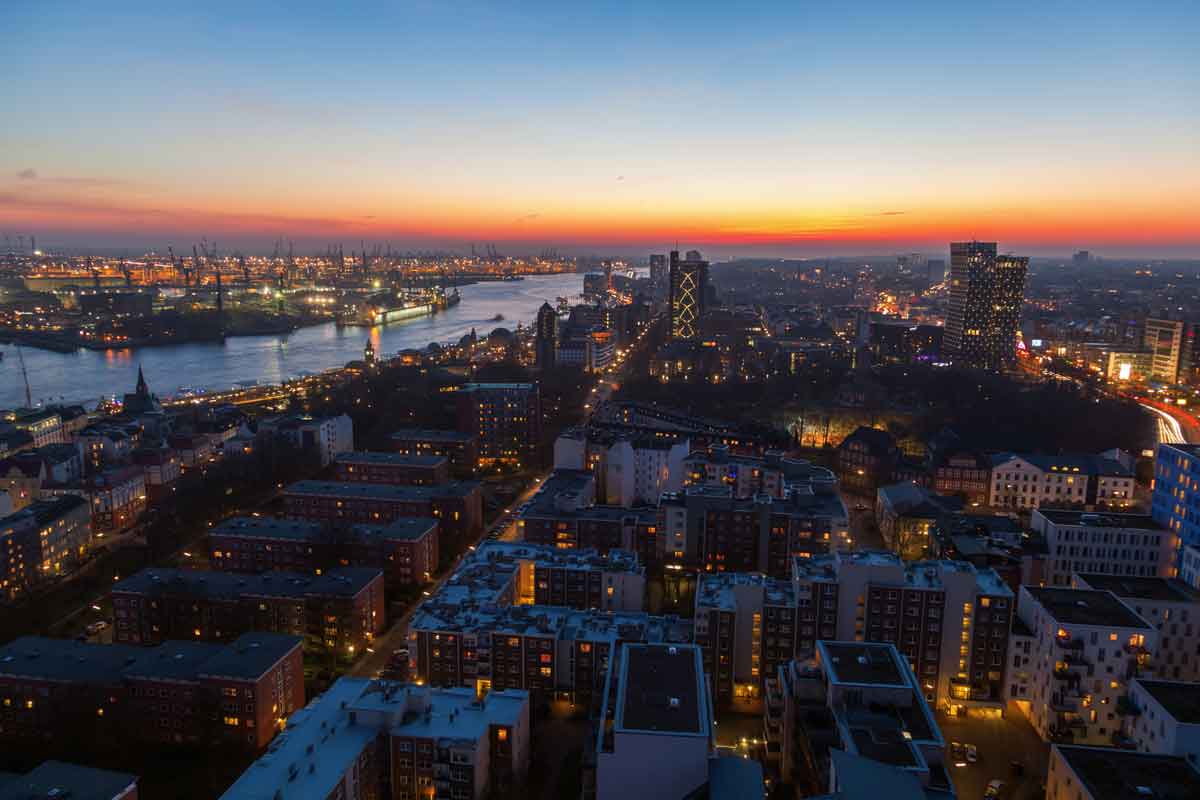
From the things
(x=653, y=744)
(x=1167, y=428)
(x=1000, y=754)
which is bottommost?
(x=1000, y=754)

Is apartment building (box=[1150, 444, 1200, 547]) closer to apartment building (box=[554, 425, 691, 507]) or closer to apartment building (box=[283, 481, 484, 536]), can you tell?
apartment building (box=[554, 425, 691, 507])

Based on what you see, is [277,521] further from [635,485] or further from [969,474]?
[969,474]

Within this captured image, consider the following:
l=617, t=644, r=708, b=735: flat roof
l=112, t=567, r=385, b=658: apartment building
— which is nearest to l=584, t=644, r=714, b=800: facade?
l=617, t=644, r=708, b=735: flat roof

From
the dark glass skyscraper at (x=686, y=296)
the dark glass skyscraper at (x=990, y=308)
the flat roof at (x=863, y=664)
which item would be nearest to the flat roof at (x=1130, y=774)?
the flat roof at (x=863, y=664)

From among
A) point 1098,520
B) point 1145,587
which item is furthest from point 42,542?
point 1098,520

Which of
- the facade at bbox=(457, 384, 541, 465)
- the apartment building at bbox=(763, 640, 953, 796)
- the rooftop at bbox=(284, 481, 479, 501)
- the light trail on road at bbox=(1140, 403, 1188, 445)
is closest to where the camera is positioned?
the apartment building at bbox=(763, 640, 953, 796)

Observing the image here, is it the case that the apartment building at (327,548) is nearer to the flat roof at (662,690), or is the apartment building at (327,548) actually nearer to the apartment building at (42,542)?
the apartment building at (42,542)

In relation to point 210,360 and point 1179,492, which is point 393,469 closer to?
point 1179,492
